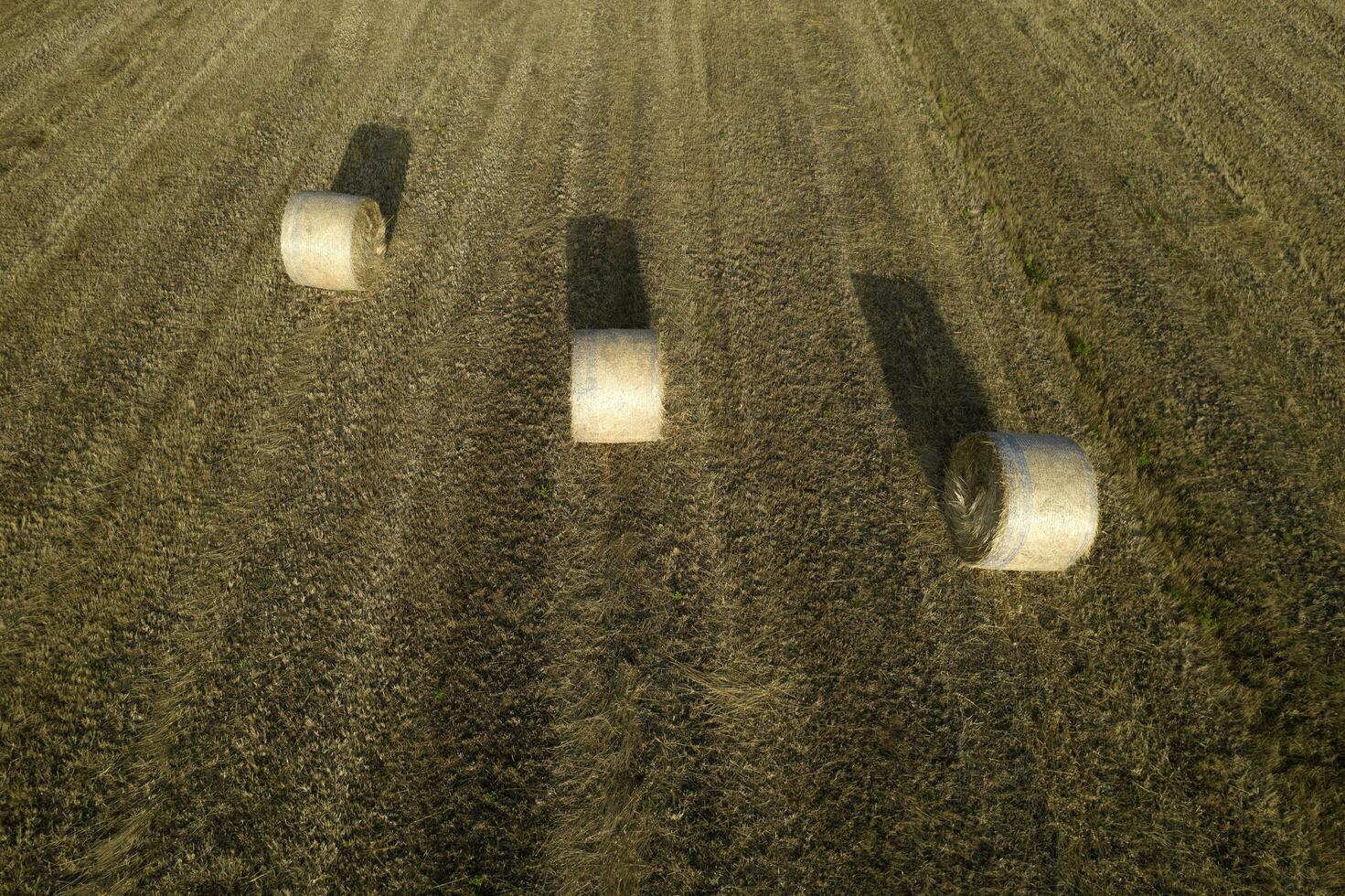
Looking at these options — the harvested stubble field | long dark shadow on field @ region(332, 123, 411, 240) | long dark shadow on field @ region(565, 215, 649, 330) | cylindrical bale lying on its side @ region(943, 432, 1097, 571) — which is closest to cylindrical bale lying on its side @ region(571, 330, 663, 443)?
the harvested stubble field

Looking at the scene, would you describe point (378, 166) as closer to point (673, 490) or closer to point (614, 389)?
point (614, 389)

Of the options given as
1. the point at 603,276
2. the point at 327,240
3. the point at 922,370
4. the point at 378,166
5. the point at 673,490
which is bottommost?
the point at 673,490

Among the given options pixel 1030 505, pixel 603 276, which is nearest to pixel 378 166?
pixel 603 276

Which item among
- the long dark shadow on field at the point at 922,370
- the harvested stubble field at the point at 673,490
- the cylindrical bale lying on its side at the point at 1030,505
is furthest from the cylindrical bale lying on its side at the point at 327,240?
the cylindrical bale lying on its side at the point at 1030,505

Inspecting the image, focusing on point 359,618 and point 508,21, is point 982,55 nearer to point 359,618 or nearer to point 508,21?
point 508,21

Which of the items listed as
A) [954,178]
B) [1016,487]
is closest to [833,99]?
[954,178]

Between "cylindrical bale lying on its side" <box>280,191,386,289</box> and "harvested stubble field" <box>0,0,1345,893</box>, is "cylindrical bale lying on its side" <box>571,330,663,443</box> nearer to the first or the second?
"harvested stubble field" <box>0,0,1345,893</box>

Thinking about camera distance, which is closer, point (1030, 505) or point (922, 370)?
point (1030, 505)
